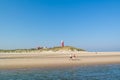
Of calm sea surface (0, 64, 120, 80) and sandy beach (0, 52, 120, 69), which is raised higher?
sandy beach (0, 52, 120, 69)

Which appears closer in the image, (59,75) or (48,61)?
(59,75)

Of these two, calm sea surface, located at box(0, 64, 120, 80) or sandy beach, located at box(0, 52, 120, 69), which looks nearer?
calm sea surface, located at box(0, 64, 120, 80)

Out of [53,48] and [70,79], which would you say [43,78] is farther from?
[53,48]

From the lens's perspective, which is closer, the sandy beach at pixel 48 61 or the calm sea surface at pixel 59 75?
the calm sea surface at pixel 59 75

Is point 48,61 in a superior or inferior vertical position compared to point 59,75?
superior

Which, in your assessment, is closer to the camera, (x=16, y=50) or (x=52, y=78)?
(x=52, y=78)

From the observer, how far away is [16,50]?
2955 inches

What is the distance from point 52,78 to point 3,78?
3.70 meters

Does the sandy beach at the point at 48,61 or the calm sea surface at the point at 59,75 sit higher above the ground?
the sandy beach at the point at 48,61

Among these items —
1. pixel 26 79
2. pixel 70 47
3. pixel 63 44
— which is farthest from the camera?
pixel 63 44

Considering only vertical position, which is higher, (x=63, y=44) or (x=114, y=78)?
(x=63, y=44)

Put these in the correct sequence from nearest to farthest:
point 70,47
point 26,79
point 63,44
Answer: point 26,79 < point 70,47 < point 63,44

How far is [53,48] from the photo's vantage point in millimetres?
75250

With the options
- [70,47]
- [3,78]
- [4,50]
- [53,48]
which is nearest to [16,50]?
[4,50]
